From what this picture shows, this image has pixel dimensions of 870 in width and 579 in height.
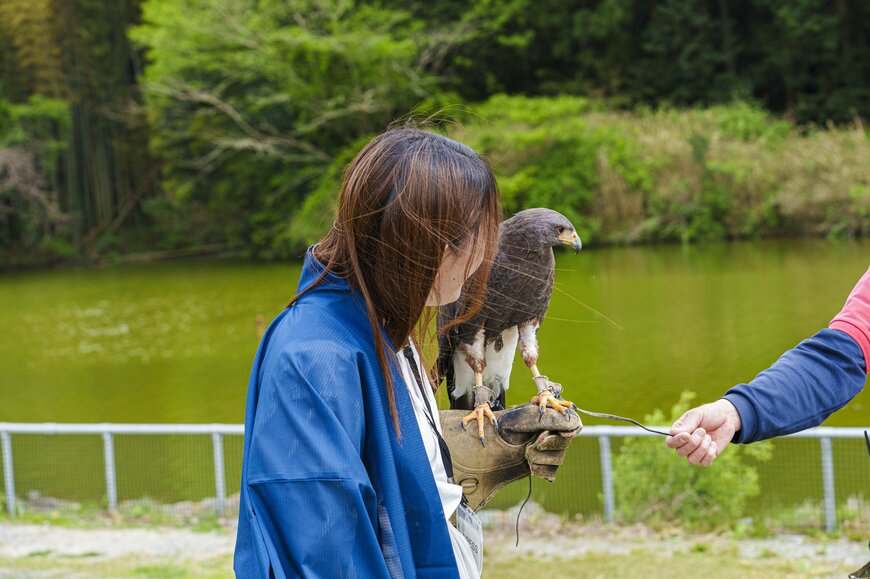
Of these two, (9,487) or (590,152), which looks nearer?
(9,487)

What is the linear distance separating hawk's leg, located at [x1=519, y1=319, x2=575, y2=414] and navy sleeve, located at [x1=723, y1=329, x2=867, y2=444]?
0.99 feet

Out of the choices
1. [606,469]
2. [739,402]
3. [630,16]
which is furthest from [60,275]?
[739,402]

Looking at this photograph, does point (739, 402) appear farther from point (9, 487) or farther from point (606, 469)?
point (9, 487)

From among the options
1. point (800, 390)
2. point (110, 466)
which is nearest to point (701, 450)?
point (800, 390)

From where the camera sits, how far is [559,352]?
9344mm

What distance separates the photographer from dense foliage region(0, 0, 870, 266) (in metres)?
18.4

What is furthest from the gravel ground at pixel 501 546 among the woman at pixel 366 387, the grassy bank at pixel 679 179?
the grassy bank at pixel 679 179

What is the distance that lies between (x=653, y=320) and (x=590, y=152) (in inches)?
343

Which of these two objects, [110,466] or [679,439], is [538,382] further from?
[110,466]

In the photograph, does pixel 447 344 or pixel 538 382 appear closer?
pixel 538 382

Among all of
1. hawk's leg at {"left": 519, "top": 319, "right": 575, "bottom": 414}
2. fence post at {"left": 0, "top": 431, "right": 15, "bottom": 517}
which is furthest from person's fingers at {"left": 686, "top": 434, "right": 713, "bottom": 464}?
fence post at {"left": 0, "top": 431, "right": 15, "bottom": 517}

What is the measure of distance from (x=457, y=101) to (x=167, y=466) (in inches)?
558

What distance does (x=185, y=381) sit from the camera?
10.6m

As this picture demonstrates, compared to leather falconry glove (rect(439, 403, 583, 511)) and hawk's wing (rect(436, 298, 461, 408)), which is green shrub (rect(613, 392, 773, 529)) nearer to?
hawk's wing (rect(436, 298, 461, 408))
